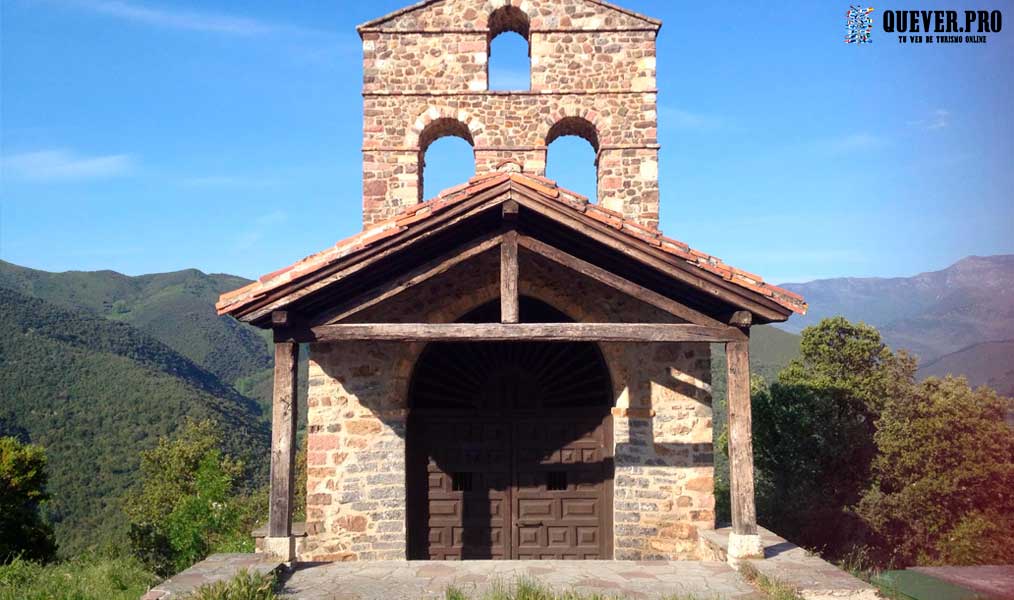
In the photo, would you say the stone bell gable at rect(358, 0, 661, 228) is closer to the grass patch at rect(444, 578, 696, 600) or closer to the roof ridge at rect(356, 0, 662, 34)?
the roof ridge at rect(356, 0, 662, 34)

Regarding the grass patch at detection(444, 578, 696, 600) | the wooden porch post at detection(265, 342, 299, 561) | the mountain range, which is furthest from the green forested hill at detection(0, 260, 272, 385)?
the grass patch at detection(444, 578, 696, 600)

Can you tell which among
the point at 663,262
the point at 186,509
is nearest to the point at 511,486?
the point at 663,262

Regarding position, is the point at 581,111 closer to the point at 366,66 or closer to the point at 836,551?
the point at 366,66

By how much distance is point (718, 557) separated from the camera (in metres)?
7.57

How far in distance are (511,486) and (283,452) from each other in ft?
10.4

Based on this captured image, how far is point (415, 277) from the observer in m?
7.23

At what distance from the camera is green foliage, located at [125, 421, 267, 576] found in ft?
43.0

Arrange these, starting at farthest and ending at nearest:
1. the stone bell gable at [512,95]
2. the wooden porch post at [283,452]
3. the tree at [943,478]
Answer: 1. the tree at [943,478]
2. the stone bell gable at [512,95]
3. the wooden porch post at [283,452]

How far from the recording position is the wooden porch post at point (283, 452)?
268 inches

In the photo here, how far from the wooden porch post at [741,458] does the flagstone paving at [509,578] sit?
32 centimetres

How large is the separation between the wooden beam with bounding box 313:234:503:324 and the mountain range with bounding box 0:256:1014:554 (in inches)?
853

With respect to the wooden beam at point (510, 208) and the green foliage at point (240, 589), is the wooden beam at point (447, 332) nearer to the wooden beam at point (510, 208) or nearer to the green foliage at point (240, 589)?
the wooden beam at point (510, 208)

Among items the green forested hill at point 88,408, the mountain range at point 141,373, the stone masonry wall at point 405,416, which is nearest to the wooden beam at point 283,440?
the stone masonry wall at point 405,416

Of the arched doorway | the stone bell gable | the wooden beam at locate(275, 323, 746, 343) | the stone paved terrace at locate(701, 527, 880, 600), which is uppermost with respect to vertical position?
the stone bell gable
